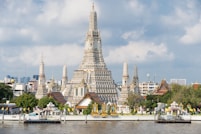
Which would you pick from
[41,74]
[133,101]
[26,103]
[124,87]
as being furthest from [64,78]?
[26,103]

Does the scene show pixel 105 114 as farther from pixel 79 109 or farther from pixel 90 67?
pixel 90 67

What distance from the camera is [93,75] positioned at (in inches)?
5369

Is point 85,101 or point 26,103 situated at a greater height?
point 85,101

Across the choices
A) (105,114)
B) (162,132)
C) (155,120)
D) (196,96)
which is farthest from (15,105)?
(162,132)

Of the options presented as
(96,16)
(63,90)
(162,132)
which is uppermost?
(96,16)

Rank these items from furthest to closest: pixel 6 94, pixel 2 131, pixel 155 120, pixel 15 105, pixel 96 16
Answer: pixel 96 16 < pixel 6 94 < pixel 15 105 < pixel 155 120 < pixel 2 131

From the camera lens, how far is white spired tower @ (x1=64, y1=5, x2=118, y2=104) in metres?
133

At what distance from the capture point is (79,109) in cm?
11788

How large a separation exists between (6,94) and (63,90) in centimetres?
3212

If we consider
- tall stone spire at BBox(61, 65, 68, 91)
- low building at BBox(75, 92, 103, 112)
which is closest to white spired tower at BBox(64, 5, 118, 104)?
tall stone spire at BBox(61, 65, 68, 91)

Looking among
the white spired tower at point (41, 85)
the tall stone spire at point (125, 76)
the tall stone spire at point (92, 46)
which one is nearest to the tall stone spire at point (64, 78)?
the white spired tower at point (41, 85)

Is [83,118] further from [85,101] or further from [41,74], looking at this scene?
[41,74]

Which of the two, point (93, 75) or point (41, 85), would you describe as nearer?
point (93, 75)

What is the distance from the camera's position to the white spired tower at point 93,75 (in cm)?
13312
